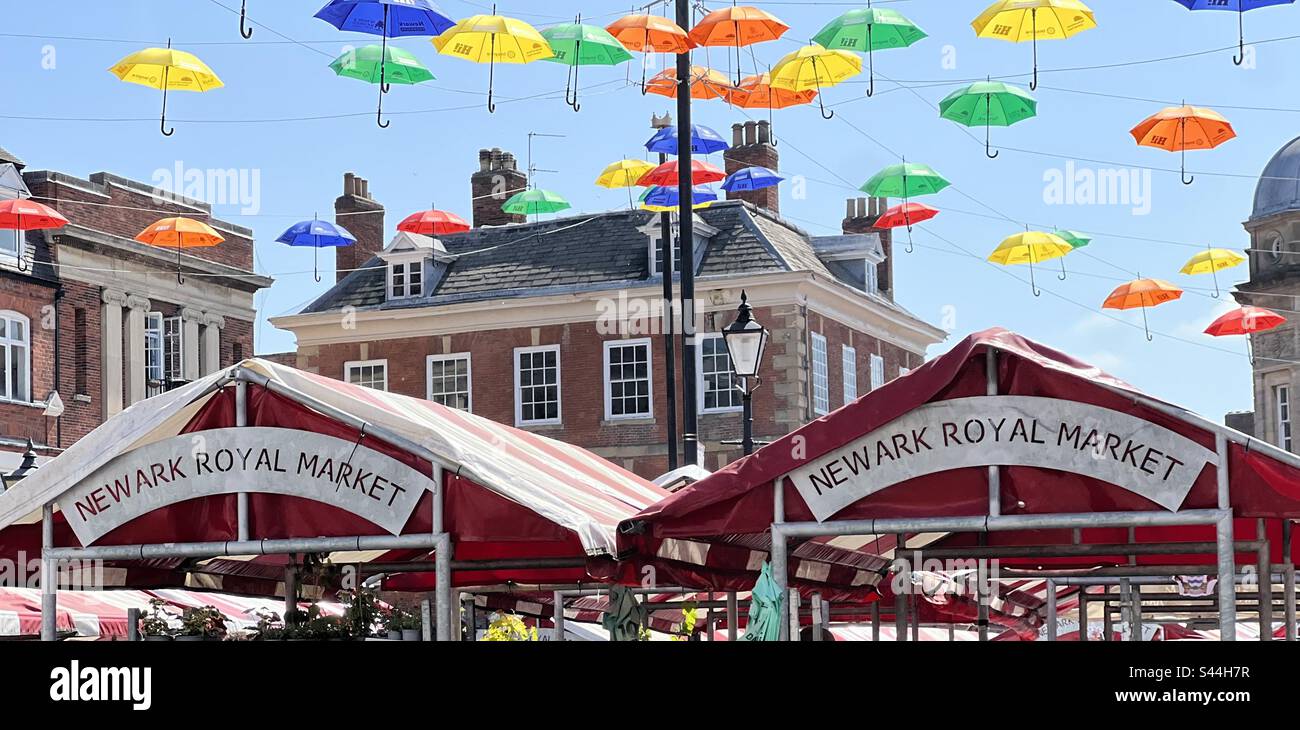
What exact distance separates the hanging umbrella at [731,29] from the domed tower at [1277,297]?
29.5 meters

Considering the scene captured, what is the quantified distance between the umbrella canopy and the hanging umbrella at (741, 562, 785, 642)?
79.0 feet

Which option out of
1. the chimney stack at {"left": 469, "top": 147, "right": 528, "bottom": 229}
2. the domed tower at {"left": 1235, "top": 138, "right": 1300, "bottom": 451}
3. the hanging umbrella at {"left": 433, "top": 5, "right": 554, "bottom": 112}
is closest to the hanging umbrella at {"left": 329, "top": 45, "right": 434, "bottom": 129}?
the hanging umbrella at {"left": 433, "top": 5, "right": 554, "bottom": 112}

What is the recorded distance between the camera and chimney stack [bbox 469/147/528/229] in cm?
4966

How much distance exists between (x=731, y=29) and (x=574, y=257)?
25.9 metres

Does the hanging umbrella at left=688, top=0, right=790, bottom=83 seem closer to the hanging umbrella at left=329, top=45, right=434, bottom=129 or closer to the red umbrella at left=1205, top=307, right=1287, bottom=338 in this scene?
the hanging umbrella at left=329, top=45, right=434, bottom=129

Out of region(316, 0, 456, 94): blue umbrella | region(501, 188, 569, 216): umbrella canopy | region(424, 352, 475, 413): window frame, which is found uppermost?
region(501, 188, 569, 216): umbrella canopy

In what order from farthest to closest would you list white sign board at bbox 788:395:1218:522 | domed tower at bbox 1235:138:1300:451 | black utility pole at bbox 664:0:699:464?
domed tower at bbox 1235:138:1300:451
black utility pole at bbox 664:0:699:464
white sign board at bbox 788:395:1218:522

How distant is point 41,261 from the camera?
41000mm

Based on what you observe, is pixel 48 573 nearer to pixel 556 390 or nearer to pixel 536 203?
pixel 536 203

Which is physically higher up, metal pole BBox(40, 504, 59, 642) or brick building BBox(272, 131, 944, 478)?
brick building BBox(272, 131, 944, 478)

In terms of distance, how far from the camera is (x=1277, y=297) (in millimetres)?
46094

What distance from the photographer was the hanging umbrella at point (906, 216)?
27.8 m

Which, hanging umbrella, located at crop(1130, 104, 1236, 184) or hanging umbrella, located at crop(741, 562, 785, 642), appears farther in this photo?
hanging umbrella, located at crop(1130, 104, 1236, 184)
